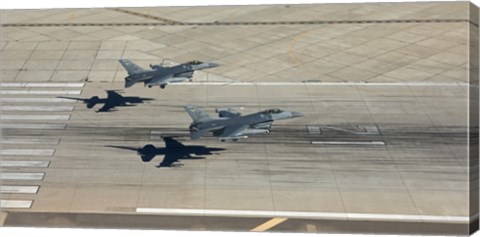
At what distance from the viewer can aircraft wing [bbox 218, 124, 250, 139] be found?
42688 millimetres

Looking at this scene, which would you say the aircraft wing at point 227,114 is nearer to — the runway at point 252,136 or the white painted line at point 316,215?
the runway at point 252,136

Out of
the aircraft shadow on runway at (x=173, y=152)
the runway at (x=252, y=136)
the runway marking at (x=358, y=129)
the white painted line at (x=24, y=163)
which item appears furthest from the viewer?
the runway marking at (x=358, y=129)

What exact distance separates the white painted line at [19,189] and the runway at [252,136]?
0.09 metres

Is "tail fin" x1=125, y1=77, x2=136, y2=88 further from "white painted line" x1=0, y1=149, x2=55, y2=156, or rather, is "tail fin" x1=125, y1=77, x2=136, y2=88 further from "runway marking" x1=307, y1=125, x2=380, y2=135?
"runway marking" x1=307, y1=125, x2=380, y2=135

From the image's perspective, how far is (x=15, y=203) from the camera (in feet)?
121

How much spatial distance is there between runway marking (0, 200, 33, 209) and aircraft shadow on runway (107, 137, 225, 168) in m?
8.57

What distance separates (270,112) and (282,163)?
550cm

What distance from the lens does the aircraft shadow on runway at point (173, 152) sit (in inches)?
1647

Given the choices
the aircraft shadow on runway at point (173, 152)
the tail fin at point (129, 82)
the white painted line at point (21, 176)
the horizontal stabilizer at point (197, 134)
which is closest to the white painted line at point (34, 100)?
the tail fin at point (129, 82)

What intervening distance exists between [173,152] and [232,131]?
Answer: 15.4ft

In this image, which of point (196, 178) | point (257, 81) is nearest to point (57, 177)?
point (196, 178)

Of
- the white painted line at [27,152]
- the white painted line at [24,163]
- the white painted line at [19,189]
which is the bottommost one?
the white painted line at [19,189]

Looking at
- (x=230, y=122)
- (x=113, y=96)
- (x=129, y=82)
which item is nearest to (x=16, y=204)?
(x=230, y=122)

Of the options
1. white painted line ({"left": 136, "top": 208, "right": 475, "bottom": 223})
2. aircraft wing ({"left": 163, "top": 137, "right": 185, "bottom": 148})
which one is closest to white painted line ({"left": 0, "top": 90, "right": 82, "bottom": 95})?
aircraft wing ({"left": 163, "top": 137, "right": 185, "bottom": 148})
